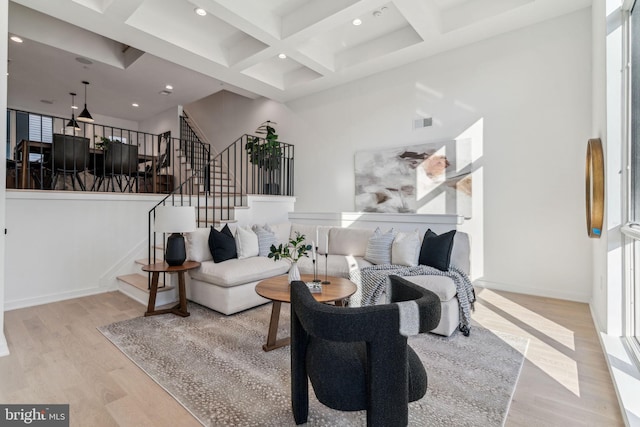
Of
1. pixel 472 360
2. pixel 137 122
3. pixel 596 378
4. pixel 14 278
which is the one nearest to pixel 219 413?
pixel 472 360

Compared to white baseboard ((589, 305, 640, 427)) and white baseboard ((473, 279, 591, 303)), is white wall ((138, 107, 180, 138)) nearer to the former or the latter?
white baseboard ((473, 279, 591, 303))

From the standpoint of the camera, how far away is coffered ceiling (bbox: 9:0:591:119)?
3688mm

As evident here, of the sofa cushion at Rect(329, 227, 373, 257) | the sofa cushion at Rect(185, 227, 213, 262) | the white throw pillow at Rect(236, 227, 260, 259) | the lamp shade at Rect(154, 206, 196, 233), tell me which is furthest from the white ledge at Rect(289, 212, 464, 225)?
the lamp shade at Rect(154, 206, 196, 233)

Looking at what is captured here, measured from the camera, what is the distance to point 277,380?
2078mm

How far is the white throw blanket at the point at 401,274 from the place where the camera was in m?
2.86

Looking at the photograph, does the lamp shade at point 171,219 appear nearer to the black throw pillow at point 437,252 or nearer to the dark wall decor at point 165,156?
the black throw pillow at point 437,252

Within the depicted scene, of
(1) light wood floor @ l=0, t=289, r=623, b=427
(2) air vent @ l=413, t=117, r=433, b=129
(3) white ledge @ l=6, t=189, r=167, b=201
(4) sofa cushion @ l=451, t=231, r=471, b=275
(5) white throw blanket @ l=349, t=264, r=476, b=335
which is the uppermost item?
(2) air vent @ l=413, t=117, r=433, b=129

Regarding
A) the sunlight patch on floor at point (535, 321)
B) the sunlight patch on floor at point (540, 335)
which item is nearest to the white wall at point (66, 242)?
the sunlight patch on floor at point (540, 335)

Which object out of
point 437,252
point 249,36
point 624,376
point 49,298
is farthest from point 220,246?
point 624,376

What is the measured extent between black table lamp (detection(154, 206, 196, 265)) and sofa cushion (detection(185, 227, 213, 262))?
0.82 ft

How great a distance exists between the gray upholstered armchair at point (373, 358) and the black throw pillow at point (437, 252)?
1.94 m

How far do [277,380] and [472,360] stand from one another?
145 cm

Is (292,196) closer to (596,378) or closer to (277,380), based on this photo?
(277,380)

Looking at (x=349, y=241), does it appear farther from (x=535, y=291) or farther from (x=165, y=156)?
(x=165, y=156)
